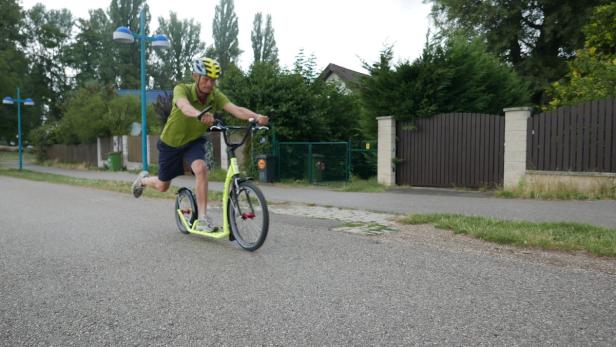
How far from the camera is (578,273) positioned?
3873 millimetres

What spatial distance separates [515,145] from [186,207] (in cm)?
829

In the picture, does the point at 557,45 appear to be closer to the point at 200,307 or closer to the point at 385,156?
the point at 385,156

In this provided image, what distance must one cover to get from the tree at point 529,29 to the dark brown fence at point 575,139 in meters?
12.7

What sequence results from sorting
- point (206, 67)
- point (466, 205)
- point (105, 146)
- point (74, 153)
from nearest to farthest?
1. point (206, 67)
2. point (466, 205)
3. point (105, 146)
4. point (74, 153)

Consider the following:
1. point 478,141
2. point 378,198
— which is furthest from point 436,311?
point 478,141

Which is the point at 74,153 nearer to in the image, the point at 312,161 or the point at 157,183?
the point at 312,161

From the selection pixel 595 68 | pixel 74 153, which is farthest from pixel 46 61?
pixel 595 68

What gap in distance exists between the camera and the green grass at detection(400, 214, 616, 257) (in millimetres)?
4766

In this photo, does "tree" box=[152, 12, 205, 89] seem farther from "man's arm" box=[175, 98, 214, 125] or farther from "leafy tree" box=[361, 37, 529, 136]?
"man's arm" box=[175, 98, 214, 125]

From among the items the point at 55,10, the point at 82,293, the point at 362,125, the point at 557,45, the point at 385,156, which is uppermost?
the point at 55,10

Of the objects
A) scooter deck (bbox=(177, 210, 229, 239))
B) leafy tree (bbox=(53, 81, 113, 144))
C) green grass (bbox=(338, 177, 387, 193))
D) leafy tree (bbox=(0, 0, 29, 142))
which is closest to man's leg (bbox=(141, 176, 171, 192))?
scooter deck (bbox=(177, 210, 229, 239))

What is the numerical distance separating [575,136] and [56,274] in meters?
10.1

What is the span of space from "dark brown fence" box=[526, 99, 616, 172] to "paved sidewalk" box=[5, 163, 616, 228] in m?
1.34

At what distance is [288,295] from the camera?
333cm
